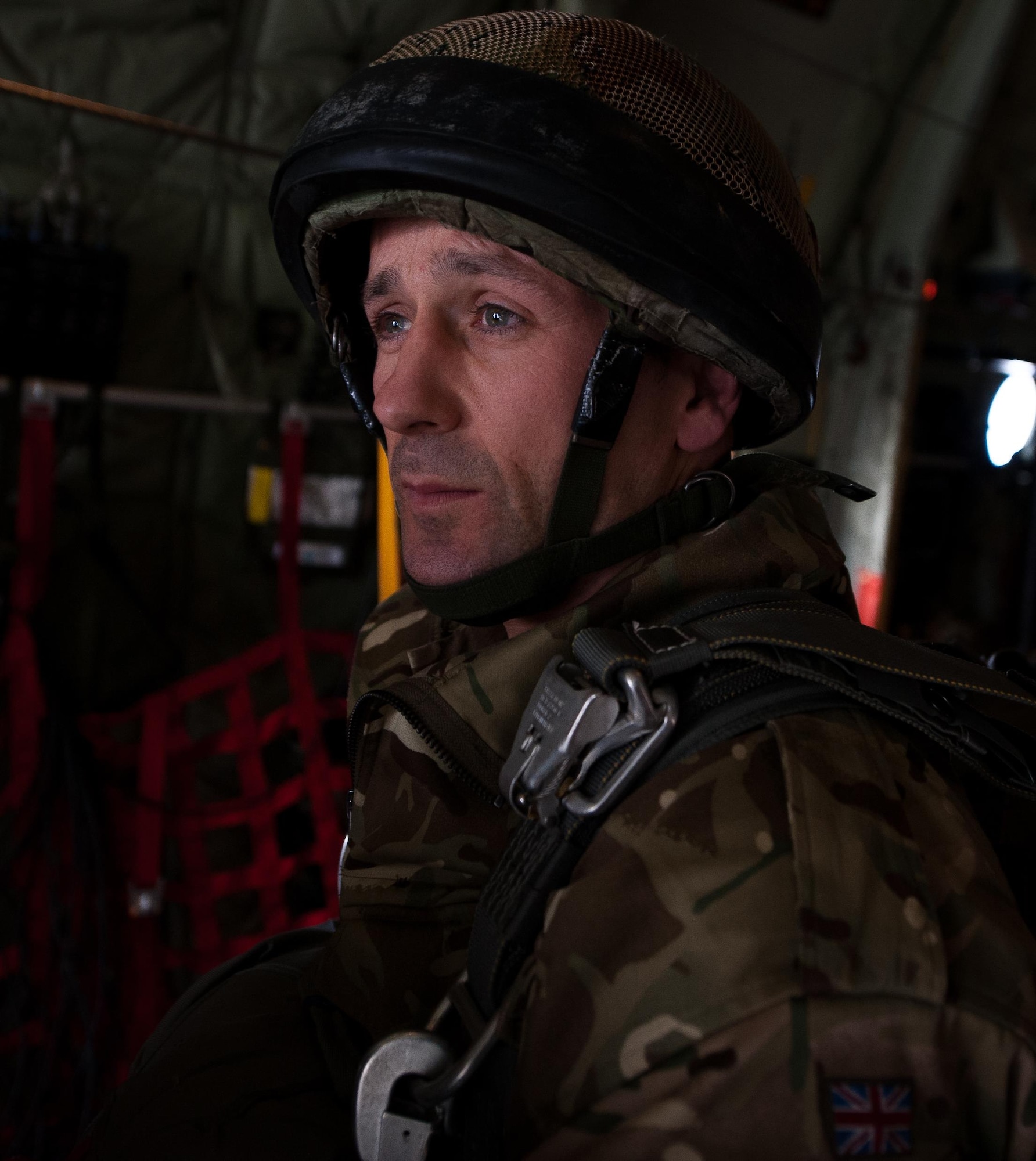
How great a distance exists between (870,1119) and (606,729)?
336mm

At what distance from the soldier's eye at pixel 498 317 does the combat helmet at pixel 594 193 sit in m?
0.08

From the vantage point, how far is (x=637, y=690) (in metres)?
0.78

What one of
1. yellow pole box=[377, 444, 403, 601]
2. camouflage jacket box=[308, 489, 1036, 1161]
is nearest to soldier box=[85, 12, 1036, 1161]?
camouflage jacket box=[308, 489, 1036, 1161]

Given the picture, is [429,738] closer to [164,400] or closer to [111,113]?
[164,400]

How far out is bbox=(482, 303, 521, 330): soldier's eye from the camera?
1134 millimetres

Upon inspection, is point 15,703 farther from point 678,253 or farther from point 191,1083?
point 678,253

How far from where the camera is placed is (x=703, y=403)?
48.6 inches

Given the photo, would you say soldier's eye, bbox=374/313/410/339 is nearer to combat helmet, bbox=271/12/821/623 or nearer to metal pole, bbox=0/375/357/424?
combat helmet, bbox=271/12/821/623

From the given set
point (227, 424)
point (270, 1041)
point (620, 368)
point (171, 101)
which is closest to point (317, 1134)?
point (270, 1041)

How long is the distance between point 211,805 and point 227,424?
1253mm

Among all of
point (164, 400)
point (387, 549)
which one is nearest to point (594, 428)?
point (387, 549)

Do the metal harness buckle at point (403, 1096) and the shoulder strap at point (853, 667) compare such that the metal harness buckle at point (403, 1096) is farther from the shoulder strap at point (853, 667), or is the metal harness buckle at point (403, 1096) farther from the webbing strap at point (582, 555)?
the webbing strap at point (582, 555)

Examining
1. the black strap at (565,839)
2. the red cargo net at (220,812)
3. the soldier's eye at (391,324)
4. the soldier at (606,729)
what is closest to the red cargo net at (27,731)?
the red cargo net at (220,812)

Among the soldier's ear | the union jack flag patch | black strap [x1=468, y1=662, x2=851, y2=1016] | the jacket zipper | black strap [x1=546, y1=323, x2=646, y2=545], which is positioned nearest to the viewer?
the union jack flag patch
